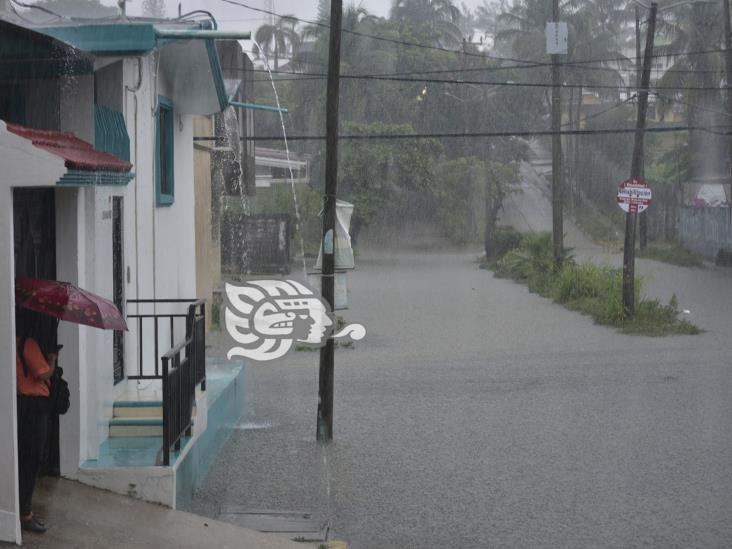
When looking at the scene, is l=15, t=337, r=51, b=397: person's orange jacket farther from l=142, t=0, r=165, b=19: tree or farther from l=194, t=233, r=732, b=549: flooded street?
l=142, t=0, r=165, b=19: tree

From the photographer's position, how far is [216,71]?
11.5 metres

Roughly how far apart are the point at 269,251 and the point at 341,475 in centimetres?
2628

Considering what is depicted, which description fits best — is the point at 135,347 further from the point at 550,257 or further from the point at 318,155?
the point at 318,155

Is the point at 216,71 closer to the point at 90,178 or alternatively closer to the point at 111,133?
the point at 111,133

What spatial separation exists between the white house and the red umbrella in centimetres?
34

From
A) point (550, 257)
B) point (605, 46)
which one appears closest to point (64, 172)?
point (550, 257)

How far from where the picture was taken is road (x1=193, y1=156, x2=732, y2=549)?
8.66 m

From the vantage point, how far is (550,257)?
34.8 m

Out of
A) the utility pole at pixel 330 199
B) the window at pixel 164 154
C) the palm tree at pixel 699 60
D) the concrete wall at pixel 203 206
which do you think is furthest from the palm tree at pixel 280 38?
the window at pixel 164 154

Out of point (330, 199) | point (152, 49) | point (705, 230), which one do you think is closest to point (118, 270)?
point (152, 49)

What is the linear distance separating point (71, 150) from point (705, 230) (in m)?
38.7

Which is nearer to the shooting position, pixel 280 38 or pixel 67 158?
pixel 67 158

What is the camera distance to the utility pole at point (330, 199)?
1202 centimetres

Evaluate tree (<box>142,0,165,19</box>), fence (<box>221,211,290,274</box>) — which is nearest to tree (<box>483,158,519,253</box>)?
fence (<box>221,211,290,274</box>)
